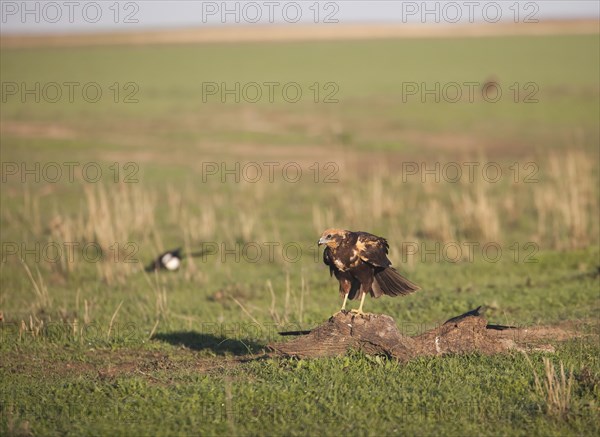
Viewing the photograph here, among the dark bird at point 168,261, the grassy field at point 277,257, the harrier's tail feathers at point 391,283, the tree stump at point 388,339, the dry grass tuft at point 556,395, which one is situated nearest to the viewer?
the dry grass tuft at point 556,395

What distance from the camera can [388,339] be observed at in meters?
7.46

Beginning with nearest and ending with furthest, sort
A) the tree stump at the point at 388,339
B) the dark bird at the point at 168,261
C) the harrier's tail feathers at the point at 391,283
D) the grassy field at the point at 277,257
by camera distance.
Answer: the grassy field at the point at 277,257 < the tree stump at the point at 388,339 < the harrier's tail feathers at the point at 391,283 < the dark bird at the point at 168,261

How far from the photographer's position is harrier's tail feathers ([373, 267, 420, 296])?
7.93m

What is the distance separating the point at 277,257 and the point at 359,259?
6669mm

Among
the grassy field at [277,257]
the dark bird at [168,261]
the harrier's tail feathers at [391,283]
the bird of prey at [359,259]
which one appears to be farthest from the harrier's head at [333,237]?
the dark bird at [168,261]

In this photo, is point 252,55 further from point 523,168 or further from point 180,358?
point 180,358

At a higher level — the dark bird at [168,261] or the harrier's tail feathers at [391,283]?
the dark bird at [168,261]

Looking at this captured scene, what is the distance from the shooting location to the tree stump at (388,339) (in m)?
7.49

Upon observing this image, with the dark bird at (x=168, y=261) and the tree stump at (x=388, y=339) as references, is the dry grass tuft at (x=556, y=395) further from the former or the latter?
the dark bird at (x=168, y=261)

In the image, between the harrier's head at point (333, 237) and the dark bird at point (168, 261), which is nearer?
the harrier's head at point (333, 237)

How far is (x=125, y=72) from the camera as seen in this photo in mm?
55344

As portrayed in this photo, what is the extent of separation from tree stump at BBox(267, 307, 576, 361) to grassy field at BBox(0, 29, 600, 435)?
0.14m

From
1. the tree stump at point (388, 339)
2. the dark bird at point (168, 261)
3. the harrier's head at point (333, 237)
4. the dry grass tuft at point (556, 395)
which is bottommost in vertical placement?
the dry grass tuft at point (556, 395)

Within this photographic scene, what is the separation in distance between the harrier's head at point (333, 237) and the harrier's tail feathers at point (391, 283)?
0.64m
